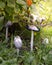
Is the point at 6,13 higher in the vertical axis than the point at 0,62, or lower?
higher

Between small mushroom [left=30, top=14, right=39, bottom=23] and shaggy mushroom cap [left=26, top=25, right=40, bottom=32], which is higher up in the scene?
small mushroom [left=30, top=14, right=39, bottom=23]

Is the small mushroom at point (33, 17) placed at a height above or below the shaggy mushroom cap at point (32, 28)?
above

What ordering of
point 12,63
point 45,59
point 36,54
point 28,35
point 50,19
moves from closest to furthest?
point 12,63 → point 45,59 → point 36,54 → point 28,35 → point 50,19

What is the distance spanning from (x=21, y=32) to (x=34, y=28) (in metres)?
0.26

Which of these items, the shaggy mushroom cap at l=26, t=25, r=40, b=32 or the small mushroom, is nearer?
the shaggy mushroom cap at l=26, t=25, r=40, b=32

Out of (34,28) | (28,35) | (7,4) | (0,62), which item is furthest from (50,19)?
(0,62)

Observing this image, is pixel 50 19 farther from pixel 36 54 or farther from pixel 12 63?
pixel 12 63

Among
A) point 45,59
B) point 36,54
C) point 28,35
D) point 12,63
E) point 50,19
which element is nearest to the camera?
point 12,63

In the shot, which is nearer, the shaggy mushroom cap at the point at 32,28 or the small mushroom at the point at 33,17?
the shaggy mushroom cap at the point at 32,28

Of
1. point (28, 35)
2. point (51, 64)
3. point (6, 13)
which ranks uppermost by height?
point (6, 13)

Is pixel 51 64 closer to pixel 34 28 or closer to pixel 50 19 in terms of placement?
pixel 34 28

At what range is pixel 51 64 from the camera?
194cm

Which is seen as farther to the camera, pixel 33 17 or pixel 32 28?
pixel 33 17

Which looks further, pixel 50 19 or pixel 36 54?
pixel 50 19
